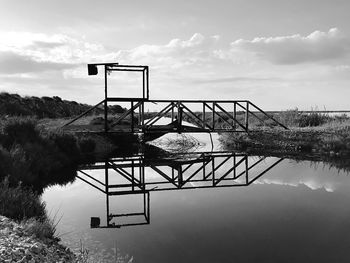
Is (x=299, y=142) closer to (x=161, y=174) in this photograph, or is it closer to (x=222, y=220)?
(x=161, y=174)

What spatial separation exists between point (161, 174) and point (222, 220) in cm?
703

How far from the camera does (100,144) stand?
923 inches

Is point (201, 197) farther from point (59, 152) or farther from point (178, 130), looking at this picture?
point (178, 130)

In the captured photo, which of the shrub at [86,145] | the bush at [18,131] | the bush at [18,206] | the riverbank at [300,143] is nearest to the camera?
the bush at [18,206]

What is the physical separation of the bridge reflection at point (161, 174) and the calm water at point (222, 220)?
0.15 metres

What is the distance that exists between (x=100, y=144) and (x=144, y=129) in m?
3.58

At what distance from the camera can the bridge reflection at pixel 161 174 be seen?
39.6ft

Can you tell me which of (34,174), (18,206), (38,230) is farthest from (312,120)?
(38,230)

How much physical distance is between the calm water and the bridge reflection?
150 millimetres

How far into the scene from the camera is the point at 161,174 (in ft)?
53.6

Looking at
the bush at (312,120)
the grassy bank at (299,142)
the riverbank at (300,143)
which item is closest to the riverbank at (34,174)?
the grassy bank at (299,142)

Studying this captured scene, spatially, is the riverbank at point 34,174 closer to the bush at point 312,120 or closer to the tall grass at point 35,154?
the tall grass at point 35,154

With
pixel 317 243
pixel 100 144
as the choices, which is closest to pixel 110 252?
pixel 317 243

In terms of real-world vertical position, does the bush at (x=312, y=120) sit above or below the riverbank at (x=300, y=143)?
above
